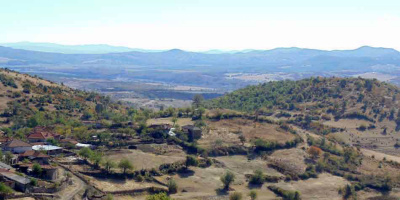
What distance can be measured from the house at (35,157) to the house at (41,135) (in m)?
9.13

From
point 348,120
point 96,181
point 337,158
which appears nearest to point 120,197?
point 96,181

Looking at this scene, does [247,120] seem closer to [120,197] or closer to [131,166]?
[131,166]

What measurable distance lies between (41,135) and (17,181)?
2201 cm

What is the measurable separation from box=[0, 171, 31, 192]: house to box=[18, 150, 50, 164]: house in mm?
8488

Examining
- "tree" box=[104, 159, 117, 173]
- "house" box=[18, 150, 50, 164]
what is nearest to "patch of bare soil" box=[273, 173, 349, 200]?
"tree" box=[104, 159, 117, 173]

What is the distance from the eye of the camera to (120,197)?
48.8 m

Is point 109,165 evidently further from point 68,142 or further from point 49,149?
point 68,142

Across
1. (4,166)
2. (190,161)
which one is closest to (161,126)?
(190,161)

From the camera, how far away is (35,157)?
53.1 m

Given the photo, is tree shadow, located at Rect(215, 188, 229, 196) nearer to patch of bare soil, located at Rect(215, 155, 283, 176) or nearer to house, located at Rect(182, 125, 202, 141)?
patch of bare soil, located at Rect(215, 155, 283, 176)

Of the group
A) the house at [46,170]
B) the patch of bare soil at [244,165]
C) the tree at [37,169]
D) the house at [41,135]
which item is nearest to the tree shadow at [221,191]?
the patch of bare soil at [244,165]

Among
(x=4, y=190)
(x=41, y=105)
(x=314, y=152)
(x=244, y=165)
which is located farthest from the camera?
(x=41, y=105)

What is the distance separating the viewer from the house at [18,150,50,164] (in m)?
52.8

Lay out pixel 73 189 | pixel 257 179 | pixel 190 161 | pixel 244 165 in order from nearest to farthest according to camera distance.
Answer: pixel 73 189
pixel 257 179
pixel 190 161
pixel 244 165
